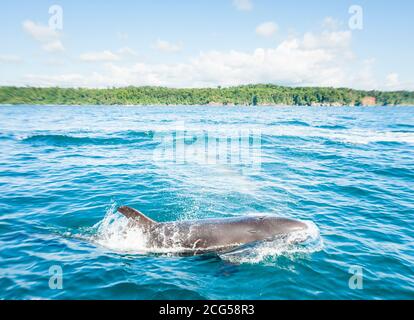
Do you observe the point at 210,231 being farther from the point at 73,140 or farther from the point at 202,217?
the point at 73,140

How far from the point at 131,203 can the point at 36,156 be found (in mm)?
13708

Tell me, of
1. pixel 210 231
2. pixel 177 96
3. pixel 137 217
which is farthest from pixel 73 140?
pixel 177 96

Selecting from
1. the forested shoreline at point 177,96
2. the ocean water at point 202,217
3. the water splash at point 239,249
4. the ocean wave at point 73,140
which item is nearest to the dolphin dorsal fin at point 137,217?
the water splash at point 239,249

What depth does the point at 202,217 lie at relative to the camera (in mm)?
11789

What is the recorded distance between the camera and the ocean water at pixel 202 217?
25.2 feet

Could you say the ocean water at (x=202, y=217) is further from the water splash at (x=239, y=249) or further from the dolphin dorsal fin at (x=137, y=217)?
the dolphin dorsal fin at (x=137, y=217)

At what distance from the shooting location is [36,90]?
160625 millimetres

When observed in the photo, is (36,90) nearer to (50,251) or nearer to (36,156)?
(36,156)

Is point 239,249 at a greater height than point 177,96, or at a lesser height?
lesser

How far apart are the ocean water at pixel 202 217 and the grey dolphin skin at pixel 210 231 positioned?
31cm

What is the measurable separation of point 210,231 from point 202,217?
2.36 meters
